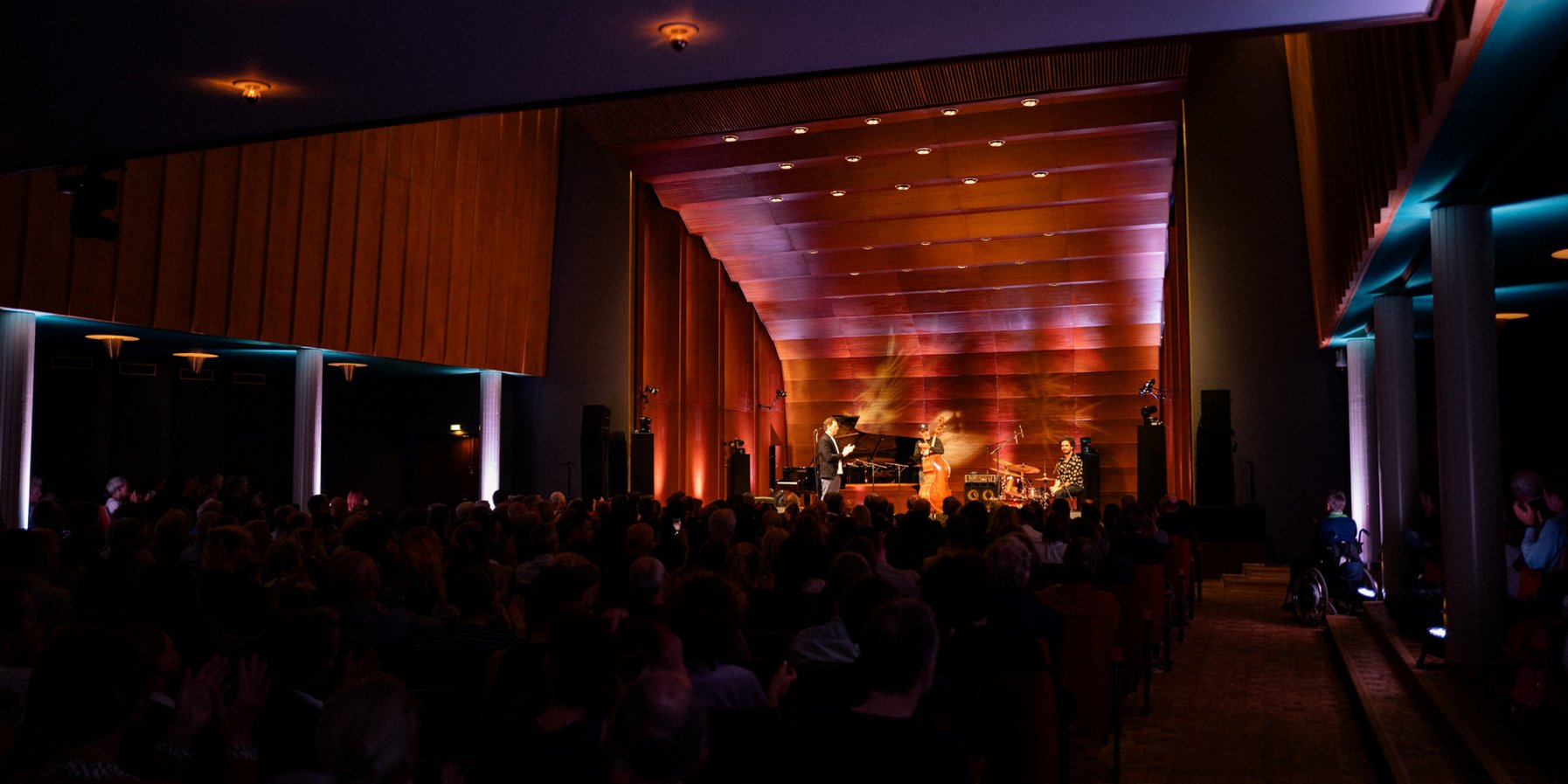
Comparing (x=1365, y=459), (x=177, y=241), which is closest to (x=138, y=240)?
(x=177, y=241)

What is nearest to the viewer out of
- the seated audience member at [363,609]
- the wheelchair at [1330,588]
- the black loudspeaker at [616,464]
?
the seated audience member at [363,609]

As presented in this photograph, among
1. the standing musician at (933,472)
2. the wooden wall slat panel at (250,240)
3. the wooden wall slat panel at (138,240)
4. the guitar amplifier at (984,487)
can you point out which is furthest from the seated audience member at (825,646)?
the guitar amplifier at (984,487)

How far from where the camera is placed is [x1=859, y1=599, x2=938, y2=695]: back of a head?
240 centimetres

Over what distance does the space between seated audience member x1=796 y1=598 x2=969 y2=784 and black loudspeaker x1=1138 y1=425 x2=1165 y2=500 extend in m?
14.4

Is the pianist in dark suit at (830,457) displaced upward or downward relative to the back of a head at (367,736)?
upward

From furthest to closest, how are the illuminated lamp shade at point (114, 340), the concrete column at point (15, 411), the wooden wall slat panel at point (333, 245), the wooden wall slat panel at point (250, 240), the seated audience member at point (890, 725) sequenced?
the wooden wall slat panel at point (250, 240)
the illuminated lamp shade at point (114, 340)
the wooden wall slat panel at point (333, 245)
the concrete column at point (15, 411)
the seated audience member at point (890, 725)

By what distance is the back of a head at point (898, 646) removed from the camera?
94.6 inches

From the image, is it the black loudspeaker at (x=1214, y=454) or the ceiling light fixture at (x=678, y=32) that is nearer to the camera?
the ceiling light fixture at (x=678, y=32)

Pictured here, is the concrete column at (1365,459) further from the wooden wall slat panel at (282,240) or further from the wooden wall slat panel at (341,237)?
the wooden wall slat panel at (282,240)

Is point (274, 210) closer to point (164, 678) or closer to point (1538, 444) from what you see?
point (164, 678)

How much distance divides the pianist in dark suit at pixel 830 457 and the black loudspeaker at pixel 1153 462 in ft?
19.8

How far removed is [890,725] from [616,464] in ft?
49.1

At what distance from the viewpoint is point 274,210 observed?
12.4 metres

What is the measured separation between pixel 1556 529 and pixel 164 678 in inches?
261
